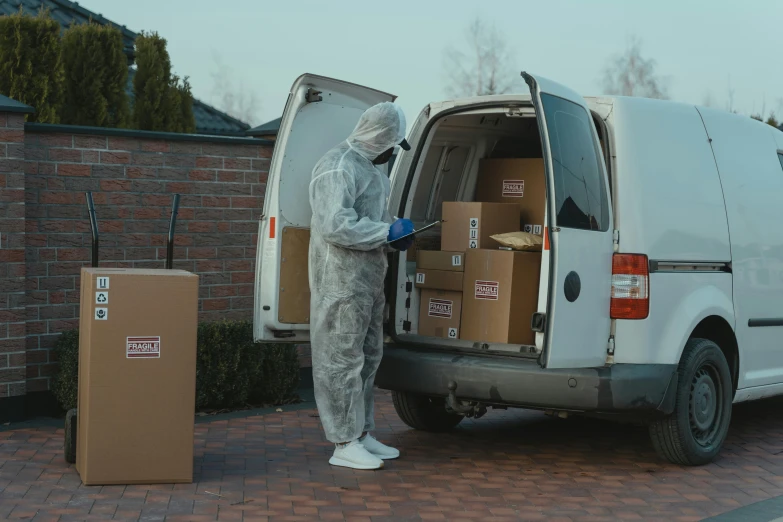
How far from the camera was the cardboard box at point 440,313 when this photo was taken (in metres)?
6.40

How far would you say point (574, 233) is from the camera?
563cm

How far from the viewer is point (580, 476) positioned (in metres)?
6.22

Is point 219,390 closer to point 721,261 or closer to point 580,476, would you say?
point 580,476

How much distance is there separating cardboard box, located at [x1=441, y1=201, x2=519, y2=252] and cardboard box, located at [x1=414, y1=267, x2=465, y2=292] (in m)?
0.15

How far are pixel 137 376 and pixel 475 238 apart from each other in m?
2.08

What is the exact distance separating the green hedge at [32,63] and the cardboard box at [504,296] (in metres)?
4.99

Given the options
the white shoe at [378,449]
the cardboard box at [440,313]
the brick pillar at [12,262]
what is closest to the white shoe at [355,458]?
the white shoe at [378,449]

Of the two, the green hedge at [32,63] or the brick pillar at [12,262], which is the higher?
the green hedge at [32,63]

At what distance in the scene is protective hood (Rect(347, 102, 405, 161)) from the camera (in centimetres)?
611

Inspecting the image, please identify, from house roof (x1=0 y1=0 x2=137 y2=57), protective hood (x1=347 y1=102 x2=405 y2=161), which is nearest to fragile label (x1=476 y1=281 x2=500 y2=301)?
protective hood (x1=347 y1=102 x2=405 y2=161)

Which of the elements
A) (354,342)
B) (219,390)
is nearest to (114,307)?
(354,342)

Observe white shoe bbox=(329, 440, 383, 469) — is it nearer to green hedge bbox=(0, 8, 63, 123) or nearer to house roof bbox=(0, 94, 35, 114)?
house roof bbox=(0, 94, 35, 114)

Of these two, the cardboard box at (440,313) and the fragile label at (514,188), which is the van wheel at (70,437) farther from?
the fragile label at (514,188)

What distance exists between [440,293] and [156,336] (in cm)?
174
